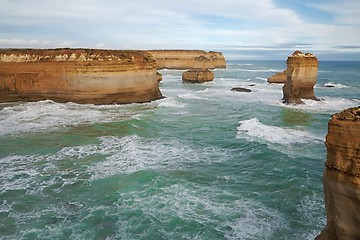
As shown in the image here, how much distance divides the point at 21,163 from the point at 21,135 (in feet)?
15.7

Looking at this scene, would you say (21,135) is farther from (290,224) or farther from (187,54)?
(187,54)

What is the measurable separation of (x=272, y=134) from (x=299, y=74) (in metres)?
12.6

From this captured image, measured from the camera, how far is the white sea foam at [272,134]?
1683 centimetres

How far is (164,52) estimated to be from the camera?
10106 cm

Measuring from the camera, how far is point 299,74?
28359mm

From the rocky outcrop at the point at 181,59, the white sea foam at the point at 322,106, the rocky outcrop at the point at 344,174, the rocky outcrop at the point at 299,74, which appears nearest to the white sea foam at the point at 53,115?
the rocky outcrop at the point at 299,74

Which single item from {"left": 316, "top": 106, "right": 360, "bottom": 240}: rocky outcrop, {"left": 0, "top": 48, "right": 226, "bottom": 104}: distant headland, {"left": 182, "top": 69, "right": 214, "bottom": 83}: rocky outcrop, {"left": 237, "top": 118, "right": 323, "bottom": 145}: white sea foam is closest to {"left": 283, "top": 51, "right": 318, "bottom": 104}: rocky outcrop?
{"left": 237, "top": 118, "right": 323, "bottom": 145}: white sea foam

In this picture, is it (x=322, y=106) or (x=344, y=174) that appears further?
(x=322, y=106)

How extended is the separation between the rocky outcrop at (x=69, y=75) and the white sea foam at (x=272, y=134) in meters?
11.8

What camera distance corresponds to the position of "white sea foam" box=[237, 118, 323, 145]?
55.2 ft

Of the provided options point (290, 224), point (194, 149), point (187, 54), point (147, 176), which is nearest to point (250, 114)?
point (194, 149)

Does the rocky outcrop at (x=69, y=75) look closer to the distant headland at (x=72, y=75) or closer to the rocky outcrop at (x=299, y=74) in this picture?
the distant headland at (x=72, y=75)

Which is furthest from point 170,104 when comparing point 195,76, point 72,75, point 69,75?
point 195,76

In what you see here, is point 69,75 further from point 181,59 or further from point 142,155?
point 181,59
